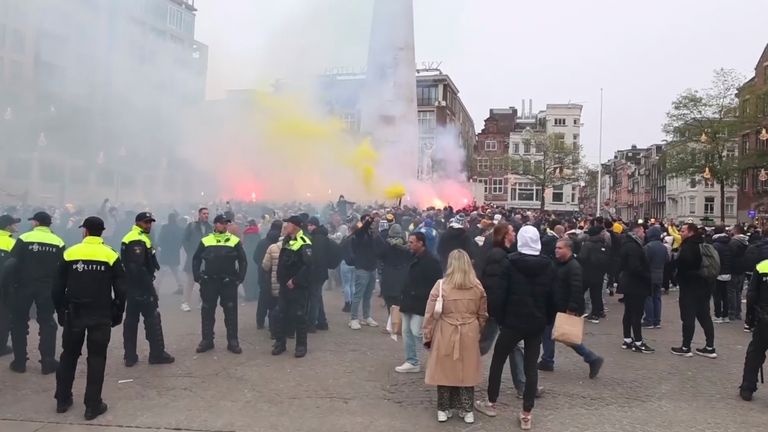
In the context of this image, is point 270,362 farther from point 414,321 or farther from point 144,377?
point 414,321

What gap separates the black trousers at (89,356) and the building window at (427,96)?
53.8 metres

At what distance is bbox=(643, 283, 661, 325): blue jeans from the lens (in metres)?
9.98

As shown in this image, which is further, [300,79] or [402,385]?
[300,79]

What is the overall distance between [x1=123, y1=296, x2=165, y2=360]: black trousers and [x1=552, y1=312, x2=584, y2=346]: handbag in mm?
4739

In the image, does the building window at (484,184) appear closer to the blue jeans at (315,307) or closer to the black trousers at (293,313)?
the blue jeans at (315,307)

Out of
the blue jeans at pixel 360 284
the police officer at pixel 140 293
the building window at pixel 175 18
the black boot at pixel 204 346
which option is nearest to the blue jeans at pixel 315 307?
the blue jeans at pixel 360 284

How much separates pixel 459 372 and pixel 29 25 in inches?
477

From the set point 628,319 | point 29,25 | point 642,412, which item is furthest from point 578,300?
point 29,25

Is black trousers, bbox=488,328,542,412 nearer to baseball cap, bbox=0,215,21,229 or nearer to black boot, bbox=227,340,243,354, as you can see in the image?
black boot, bbox=227,340,243,354

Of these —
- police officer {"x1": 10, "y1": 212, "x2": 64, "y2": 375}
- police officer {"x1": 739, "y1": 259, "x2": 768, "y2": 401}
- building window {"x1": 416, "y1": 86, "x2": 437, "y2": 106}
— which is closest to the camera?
police officer {"x1": 739, "y1": 259, "x2": 768, "y2": 401}

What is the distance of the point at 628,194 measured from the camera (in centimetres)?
9569

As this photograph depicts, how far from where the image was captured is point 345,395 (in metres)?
5.88

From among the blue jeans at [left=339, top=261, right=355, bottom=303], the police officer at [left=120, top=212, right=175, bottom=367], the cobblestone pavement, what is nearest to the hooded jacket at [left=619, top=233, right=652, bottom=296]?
the cobblestone pavement

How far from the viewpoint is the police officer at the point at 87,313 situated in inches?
205
